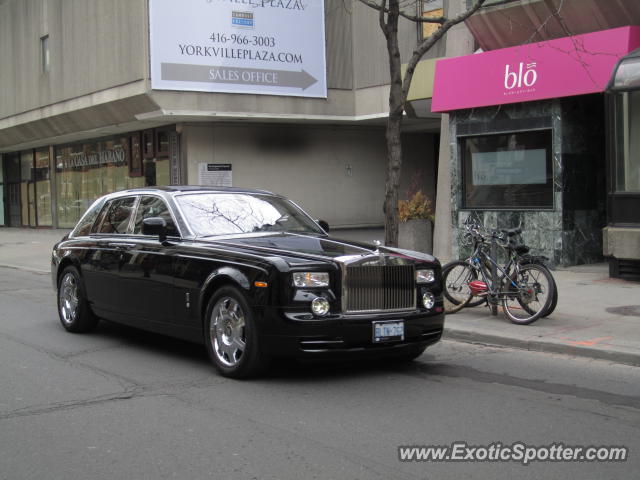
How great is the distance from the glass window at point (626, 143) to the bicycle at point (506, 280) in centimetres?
384

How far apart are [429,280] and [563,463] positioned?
8.76 feet

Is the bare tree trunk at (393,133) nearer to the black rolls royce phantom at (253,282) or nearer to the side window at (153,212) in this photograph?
the black rolls royce phantom at (253,282)

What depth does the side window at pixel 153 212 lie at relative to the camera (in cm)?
777

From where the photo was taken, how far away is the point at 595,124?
1455 cm

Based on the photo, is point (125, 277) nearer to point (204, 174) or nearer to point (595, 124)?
point (595, 124)

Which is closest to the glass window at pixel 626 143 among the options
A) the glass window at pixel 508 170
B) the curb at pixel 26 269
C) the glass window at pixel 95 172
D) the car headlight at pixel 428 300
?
the glass window at pixel 508 170

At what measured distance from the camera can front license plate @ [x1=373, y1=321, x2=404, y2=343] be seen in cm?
655

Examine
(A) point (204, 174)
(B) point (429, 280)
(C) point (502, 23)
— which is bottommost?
(B) point (429, 280)

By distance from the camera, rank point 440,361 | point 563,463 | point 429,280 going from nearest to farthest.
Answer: point 563,463
point 429,280
point 440,361

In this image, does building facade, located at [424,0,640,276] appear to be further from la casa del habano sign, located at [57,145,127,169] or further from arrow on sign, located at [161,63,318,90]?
la casa del habano sign, located at [57,145,127,169]

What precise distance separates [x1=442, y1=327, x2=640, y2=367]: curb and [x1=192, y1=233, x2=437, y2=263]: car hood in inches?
73.7

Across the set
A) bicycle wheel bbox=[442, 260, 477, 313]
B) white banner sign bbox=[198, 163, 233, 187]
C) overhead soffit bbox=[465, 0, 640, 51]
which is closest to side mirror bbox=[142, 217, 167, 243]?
bicycle wheel bbox=[442, 260, 477, 313]

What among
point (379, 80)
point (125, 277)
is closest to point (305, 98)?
point (379, 80)

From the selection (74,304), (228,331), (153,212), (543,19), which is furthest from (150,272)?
(543,19)
